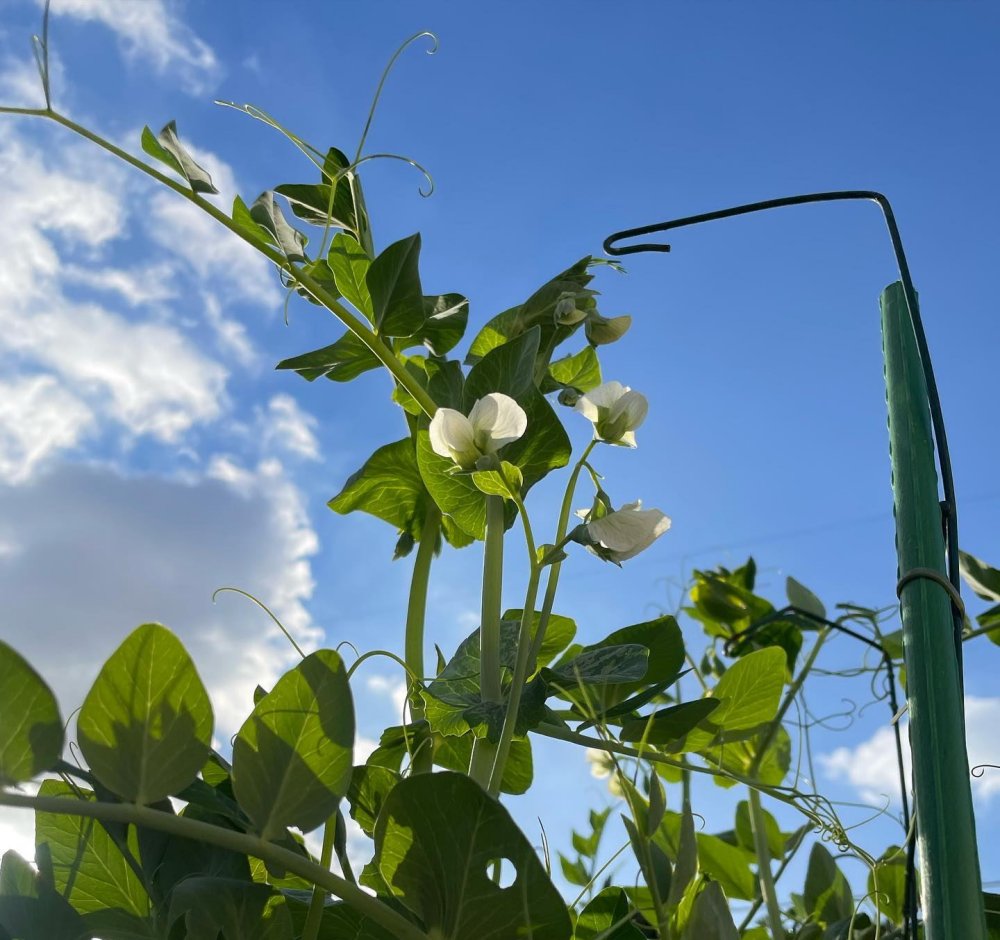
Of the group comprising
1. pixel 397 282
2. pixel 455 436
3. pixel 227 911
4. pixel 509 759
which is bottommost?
pixel 227 911

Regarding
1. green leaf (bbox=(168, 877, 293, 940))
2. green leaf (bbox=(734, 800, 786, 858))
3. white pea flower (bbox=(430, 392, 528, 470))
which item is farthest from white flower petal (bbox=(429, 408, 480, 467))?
green leaf (bbox=(734, 800, 786, 858))

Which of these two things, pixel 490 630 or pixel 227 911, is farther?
pixel 490 630

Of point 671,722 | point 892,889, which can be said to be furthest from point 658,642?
point 892,889

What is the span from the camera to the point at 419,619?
1.88 ft

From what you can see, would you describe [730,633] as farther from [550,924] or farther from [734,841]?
[550,924]

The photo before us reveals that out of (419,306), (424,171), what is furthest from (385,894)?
(424,171)

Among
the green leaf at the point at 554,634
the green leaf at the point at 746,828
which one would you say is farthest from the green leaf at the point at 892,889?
the green leaf at the point at 554,634

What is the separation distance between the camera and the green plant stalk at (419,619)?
0.53 metres

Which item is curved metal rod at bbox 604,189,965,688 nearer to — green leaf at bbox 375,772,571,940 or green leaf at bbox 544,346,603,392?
green leaf at bbox 544,346,603,392

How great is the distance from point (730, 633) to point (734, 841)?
172 millimetres

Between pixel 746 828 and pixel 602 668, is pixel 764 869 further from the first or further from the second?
pixel 602 668

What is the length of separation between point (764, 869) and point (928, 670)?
1.01 ft

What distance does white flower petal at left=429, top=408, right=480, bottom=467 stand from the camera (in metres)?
0.49

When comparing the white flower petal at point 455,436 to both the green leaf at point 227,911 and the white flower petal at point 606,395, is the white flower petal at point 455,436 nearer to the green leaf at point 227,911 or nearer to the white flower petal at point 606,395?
the white flower petal at point 606,395
